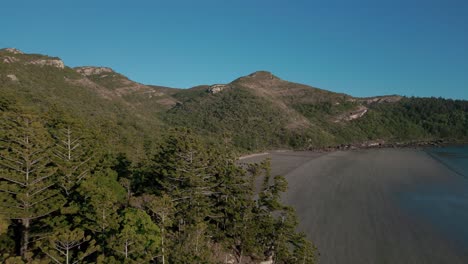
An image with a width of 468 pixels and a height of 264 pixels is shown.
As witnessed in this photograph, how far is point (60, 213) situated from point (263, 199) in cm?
1175

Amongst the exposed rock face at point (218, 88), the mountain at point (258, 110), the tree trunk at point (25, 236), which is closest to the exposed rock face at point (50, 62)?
the mountain at point (258, 110)

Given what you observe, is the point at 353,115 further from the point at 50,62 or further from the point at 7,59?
the point at 7,59

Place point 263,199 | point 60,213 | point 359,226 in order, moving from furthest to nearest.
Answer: point 359,226, point 263,199, point 60,213

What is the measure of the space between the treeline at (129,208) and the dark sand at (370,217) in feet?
18.2

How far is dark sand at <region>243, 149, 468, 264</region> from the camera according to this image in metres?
22.3

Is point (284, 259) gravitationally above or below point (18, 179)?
below

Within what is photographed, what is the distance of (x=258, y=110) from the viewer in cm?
13575

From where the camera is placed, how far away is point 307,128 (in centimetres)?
12719

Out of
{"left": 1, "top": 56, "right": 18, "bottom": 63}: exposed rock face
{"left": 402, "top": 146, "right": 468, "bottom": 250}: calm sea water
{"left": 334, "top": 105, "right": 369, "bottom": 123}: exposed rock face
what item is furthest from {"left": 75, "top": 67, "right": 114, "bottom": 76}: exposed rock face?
{"left": 402, "top": 146, "right": 468, "bottom": 250}: calm sea water

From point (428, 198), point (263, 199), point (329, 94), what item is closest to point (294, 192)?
point (428, 198)

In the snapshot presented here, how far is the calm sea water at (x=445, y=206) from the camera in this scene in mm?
27023

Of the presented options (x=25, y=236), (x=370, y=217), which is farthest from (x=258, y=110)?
Result: (x=25, y=236)

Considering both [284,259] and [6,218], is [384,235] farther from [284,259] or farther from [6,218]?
[6,218]

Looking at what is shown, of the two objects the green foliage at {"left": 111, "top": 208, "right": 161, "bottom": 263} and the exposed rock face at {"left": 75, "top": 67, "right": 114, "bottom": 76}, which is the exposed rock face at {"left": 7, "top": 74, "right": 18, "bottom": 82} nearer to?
the green foliage at {"left": 111, "top": 208, "right": 161, "bottom": 263}
